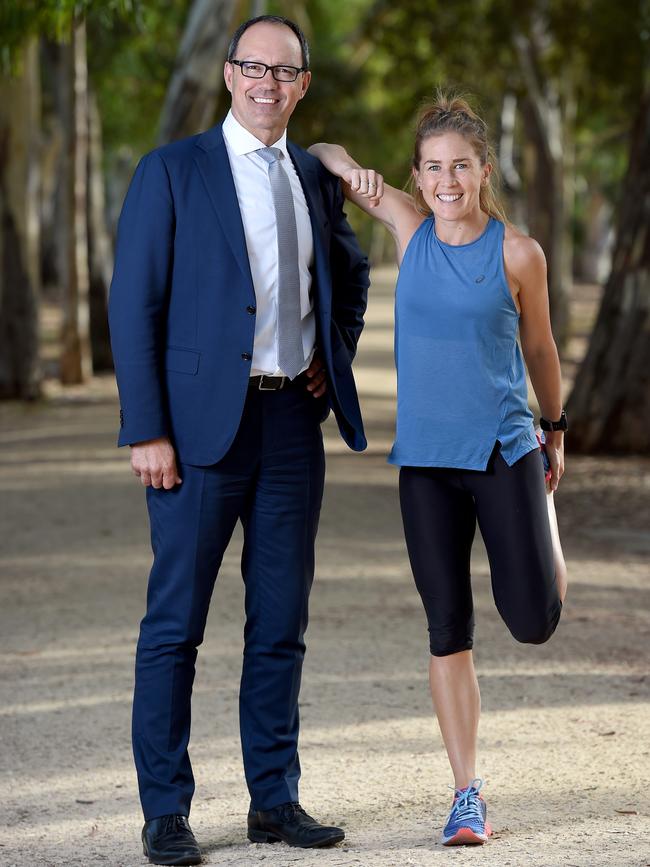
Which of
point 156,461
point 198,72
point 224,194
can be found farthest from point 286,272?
point 198,72

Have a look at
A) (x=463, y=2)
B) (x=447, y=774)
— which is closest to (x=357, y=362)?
(x=463, y=2)

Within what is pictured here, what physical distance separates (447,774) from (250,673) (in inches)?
43.8

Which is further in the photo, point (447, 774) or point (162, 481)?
point (447, 774)

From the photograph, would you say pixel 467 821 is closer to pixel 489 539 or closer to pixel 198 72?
pixel 489 539

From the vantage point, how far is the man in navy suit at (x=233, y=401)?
415 cm

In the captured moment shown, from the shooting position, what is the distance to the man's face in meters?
4.18

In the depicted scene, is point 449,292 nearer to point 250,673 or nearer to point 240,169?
point 240,169

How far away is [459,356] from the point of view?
4129 millimetres

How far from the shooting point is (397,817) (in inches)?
184

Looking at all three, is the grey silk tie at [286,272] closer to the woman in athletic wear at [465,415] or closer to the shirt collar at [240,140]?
the shirt collar at [240,140]

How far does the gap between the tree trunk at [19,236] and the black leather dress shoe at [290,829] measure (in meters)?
13.0

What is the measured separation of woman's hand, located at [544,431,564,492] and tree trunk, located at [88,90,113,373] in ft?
50.5

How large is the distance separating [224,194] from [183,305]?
337 mm

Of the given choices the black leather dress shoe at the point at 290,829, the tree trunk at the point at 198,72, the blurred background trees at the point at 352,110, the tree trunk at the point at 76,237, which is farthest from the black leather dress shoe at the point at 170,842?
the tree trunk at the point at 76,237
